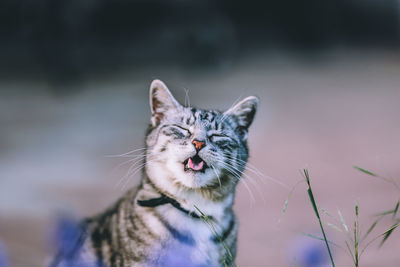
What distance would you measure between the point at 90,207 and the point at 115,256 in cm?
243

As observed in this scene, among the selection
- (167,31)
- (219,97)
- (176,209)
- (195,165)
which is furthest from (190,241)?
(167,31)

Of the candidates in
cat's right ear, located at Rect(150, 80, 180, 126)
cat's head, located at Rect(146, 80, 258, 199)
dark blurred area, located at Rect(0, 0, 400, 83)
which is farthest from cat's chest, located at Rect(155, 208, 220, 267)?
dark blurred area, located at Rect(0, 0, 400, 83)

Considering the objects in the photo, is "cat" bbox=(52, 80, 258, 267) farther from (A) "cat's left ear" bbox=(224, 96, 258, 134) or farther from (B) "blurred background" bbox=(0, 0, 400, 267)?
(B) "blurred background" bbox=(0, 0, 400, 267)

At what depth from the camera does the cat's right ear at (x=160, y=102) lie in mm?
2768

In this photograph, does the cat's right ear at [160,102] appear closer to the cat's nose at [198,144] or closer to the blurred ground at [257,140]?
the cat's nose at [198,144]

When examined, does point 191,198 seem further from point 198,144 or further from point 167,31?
point 167,31

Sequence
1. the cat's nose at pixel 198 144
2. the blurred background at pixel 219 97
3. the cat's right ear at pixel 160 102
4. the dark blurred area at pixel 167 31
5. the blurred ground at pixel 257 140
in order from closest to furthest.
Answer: the cat's nose at pixel 198 144 < the cat's right ear at pixel 160 102 < the blurred ground at pixel 257 140 < the blurred background at pixel 219 97 < the dark blurred area at pixel 167 31

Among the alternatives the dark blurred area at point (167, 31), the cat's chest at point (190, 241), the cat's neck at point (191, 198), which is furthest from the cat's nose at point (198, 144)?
the dark blurred area at point (167, 31)

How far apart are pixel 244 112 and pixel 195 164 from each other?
52 cm

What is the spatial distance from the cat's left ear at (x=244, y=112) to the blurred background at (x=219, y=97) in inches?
50.2

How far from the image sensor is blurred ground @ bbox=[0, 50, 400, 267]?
448 centimetres

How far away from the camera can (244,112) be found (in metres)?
2.91

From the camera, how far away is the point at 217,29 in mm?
9961

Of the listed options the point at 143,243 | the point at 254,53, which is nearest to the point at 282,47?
the point at 254,53
